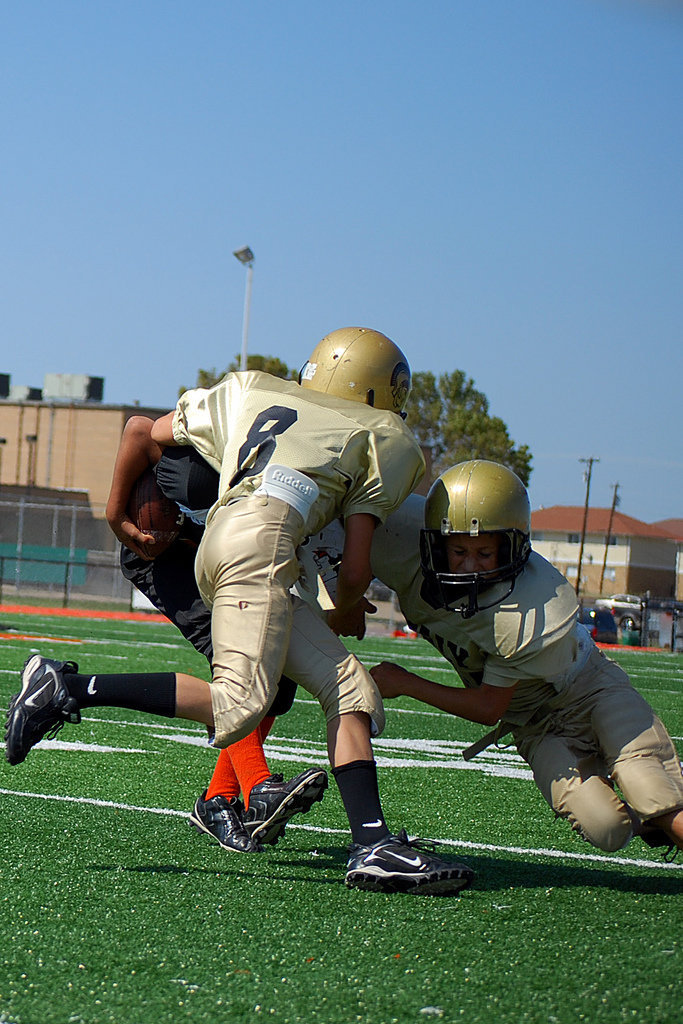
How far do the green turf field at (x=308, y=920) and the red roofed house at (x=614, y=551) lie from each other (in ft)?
232

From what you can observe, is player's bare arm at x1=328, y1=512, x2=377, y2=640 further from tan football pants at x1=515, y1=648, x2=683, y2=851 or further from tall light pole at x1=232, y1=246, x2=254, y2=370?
tall light pole at x1=232, y1=246, x2=254, y2=370

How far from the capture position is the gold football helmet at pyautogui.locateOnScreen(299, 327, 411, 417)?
374 centimetres

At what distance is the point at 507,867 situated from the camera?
3.64 metres

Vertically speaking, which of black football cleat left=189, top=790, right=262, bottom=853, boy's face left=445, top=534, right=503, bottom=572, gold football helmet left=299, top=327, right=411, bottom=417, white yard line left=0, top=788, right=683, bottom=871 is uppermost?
gold football helmet left=299, top=327, right=411, bottom=417

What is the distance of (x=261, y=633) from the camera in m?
3.19

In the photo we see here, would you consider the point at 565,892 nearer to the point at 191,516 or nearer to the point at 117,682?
the point at 117,682

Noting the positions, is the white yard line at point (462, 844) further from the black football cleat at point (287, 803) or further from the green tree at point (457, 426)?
the green tree at point (457, 426)

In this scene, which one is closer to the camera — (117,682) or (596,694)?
(117,682)

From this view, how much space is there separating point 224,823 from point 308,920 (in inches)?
40.6

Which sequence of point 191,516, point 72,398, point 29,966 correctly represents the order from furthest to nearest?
1. point 72,398
2. point 191,516
3. point 29,966

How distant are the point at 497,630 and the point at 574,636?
0.80ft

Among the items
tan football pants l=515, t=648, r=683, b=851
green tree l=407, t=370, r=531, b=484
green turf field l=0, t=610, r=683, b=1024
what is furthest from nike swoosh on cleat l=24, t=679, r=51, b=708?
green tree l=407, t=370, r=531, b=484

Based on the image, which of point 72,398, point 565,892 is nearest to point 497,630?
point 565,892

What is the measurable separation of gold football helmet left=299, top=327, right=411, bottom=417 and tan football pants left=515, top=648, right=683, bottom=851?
39.0 inches
